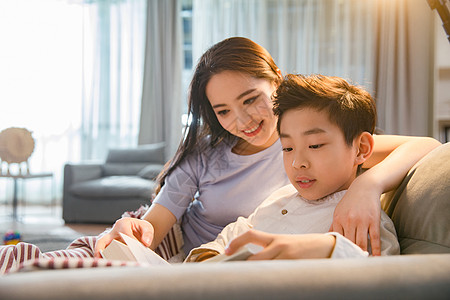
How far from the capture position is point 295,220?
2.99 ft

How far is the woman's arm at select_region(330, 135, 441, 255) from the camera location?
714 mm

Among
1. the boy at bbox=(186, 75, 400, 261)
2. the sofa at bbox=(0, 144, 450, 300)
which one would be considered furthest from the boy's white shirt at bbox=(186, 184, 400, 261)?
the sofa at bbox=(0, 144, 450, 300)

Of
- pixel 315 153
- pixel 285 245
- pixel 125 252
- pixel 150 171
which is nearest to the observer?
pixel 285 245

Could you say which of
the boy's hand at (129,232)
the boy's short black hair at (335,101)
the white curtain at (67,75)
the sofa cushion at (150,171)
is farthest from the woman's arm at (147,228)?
the white curtain at (67,75)

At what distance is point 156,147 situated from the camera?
4.56 meters

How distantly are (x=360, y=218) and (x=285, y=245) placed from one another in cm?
25

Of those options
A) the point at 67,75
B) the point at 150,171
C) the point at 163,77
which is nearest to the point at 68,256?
the point at 150,171

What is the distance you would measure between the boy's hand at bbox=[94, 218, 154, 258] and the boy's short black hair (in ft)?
1.37

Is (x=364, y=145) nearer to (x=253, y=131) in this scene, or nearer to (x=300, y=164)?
(x=300, y=164)

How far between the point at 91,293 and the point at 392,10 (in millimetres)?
5317

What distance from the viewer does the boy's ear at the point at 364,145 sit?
0.92 metres

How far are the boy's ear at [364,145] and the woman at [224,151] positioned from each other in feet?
0.46

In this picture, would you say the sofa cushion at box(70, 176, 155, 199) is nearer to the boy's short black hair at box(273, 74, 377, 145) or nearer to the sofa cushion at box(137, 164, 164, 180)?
the sofa cushion at box(137, 164, 164, 180)

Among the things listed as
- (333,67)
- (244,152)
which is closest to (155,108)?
(333,67)
